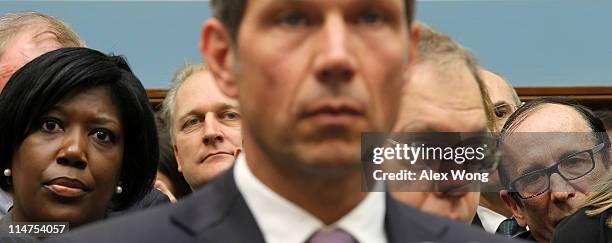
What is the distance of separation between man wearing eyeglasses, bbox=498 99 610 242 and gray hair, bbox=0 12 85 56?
144cm

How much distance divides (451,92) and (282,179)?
1090 millimetres

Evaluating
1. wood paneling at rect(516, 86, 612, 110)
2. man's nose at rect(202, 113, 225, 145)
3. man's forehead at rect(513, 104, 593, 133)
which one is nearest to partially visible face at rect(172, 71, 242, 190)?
man's nose at rect(202, 113, 225, 145)

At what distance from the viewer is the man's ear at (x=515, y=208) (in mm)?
3568

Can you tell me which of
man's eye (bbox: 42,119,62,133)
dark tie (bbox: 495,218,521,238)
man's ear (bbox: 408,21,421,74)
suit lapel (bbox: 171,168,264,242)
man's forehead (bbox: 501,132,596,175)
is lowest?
dark tie (bbox: 495,218,521,238)

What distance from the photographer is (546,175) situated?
354 cm

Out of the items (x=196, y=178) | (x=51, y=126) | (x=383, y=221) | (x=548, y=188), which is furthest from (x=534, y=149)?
(x=383, y=221)

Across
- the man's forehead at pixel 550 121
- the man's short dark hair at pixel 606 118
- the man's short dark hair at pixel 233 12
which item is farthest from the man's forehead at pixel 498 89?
the man's short dark hair at pixel 233 12

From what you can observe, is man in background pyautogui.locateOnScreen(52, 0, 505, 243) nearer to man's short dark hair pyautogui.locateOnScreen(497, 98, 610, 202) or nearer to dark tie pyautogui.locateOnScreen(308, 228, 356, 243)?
dark tie pyautogui.locateOnScreen(308, 228, 356, 243)

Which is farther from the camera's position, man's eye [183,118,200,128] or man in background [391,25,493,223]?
man's eye [183,118,200,128]

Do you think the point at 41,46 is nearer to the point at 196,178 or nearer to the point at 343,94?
the point at 196,178

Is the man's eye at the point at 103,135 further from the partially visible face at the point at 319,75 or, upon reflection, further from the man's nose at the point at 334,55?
the man's nose at the point at 334,55

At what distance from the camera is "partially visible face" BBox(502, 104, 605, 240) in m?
3.51

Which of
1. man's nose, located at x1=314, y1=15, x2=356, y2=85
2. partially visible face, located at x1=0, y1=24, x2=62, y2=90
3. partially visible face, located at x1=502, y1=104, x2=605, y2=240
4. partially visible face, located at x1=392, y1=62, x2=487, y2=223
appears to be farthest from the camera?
partially visible face, located at x1=0, y1=24, x2=62, y2=90

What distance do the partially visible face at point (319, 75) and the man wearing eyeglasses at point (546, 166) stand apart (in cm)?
199
